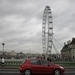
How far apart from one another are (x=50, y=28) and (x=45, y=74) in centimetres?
4533

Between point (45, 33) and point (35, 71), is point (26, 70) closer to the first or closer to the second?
point (35, 71)

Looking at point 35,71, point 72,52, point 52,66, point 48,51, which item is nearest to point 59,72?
point 52,66

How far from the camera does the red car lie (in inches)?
642

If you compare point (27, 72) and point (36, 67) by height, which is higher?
point (36, 67)

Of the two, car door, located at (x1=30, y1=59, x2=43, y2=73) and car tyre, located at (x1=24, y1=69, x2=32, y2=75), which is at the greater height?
car door, located at (x1=30, y1=59, x2=43, y2=73)

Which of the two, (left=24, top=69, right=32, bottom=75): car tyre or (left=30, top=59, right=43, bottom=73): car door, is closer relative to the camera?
(left=24, top=69, right=32, bottom=75): car tyre

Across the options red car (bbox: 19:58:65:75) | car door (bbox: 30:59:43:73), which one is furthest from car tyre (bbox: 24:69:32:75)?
car door (bbox: 30:59:43:73)

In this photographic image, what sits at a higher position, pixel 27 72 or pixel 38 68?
pixel 38 68

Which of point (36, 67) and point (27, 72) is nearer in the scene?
point (27, 72)

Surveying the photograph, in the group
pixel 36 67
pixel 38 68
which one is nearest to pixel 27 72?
pixel 36 67

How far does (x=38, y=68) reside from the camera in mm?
16438

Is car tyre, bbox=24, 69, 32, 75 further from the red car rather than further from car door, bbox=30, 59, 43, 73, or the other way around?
car door, bbox=30, 59, 43, 73

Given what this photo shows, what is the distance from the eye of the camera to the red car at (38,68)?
16312 millimetres

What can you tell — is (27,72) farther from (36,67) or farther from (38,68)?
(38,68)
